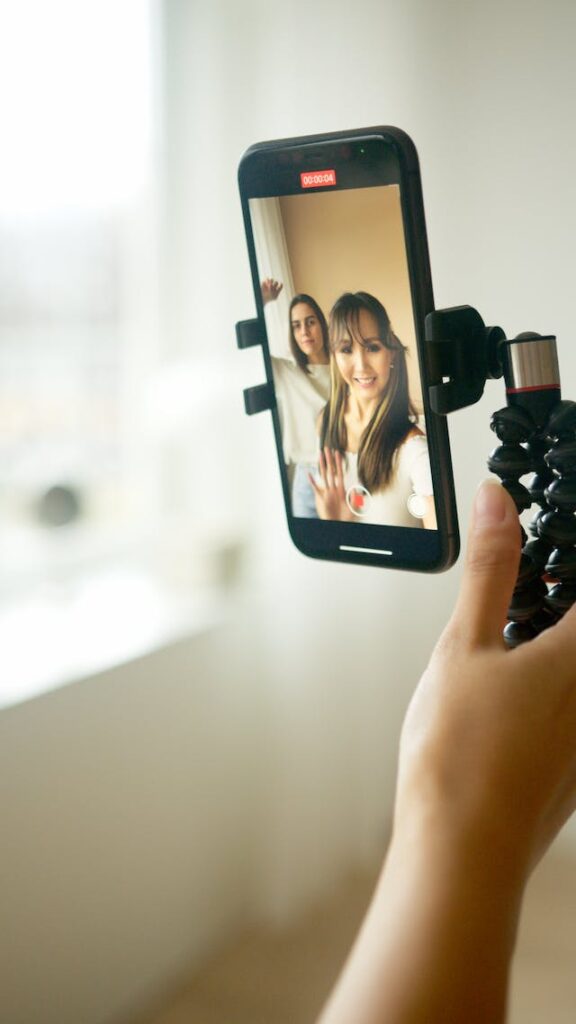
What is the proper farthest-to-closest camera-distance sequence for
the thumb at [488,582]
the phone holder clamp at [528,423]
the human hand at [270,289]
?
the human hand at [270,289] → the phone holder clamp at [528,423] → the thumb at [488,582]

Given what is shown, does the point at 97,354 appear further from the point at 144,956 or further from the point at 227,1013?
the point at 227,1013

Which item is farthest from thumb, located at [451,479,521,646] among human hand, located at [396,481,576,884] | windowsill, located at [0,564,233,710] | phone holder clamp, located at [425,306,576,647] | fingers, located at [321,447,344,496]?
windowsill, located at [0,564,233,710]

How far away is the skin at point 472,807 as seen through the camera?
1.17 feet

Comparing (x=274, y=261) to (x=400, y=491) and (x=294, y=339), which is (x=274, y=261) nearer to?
(x=294, y=339)

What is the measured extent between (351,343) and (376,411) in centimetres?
5

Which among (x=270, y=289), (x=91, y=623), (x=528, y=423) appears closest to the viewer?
(x=528, y=423)

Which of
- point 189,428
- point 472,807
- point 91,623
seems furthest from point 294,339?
point 189,428

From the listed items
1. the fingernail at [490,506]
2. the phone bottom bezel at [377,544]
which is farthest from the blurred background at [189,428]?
the fingernail at [490,506]

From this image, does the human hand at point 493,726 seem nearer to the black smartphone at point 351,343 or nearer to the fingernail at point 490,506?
the fingernail at point 490,506

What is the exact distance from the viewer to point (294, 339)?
68cm

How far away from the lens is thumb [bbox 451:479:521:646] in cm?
47

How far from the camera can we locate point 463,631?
0.47m

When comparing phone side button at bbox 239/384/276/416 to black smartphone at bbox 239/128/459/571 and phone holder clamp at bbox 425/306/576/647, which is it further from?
phone holder clamp at bbox 425/306/576/647

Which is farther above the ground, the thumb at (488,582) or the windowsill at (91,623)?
the thumb at (488,582)
